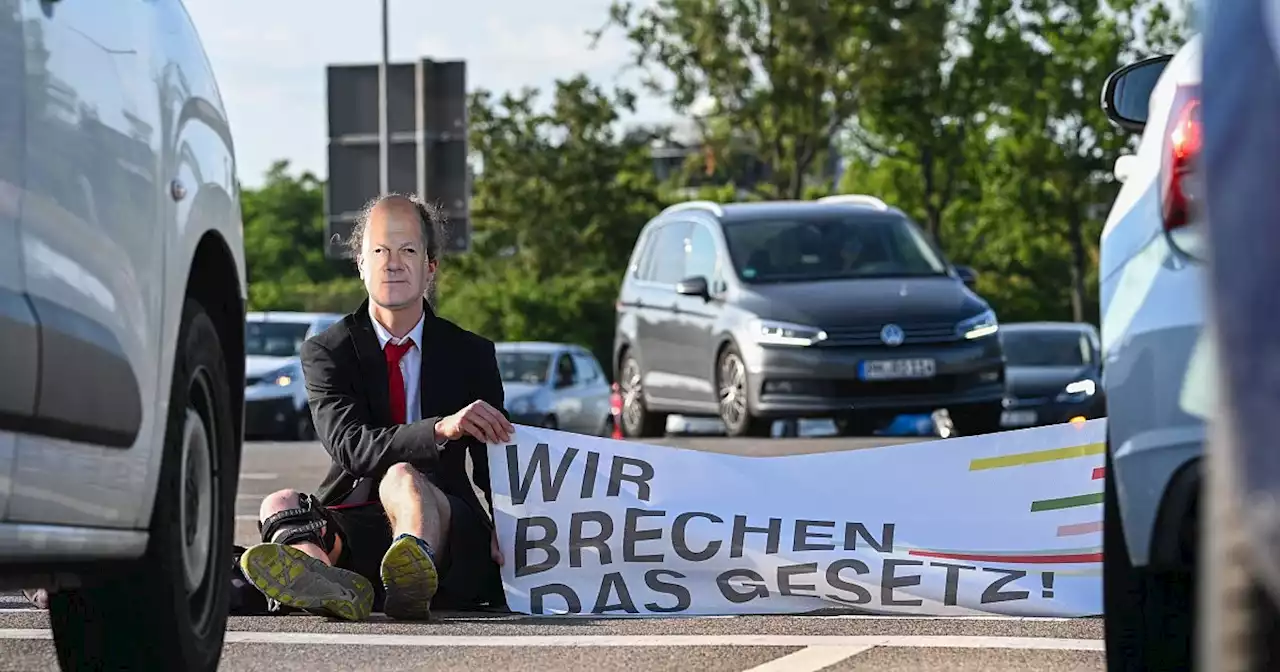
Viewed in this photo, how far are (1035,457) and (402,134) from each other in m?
15.6

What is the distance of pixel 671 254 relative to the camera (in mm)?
19344

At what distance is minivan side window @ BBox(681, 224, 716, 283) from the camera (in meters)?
18.3

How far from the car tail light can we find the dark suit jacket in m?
3.58

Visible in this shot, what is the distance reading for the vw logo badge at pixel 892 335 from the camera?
54.5ft

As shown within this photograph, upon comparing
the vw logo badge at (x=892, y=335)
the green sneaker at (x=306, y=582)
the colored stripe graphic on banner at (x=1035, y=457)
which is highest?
the vw logo badge at (x=892, y=335)

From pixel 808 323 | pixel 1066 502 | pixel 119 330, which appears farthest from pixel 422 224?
pixel 808 323

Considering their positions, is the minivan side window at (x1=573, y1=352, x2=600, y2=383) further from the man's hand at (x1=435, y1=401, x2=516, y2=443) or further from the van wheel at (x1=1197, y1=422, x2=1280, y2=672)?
the van wheel at (x1=1197, y1=422, x2=1280, y2=672)

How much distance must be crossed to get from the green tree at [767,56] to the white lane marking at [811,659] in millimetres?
41627

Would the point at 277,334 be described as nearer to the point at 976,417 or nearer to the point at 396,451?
the point at 976,417

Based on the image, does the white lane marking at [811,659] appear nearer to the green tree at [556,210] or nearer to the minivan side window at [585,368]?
the minivan side window at [585,368]

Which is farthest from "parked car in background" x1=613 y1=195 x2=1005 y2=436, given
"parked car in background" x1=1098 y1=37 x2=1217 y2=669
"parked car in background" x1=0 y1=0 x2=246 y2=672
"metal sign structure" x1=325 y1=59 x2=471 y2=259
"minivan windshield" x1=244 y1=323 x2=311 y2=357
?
"parked car in background" x1=1098 y1=37 x2=1217 y2=669

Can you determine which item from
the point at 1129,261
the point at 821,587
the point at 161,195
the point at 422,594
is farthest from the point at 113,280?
the point at 821,587

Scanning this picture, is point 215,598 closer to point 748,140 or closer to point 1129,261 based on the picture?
point 1129,261

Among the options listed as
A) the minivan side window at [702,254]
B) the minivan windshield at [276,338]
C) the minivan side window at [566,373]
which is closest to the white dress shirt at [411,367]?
the minivan side window at [702,254]
